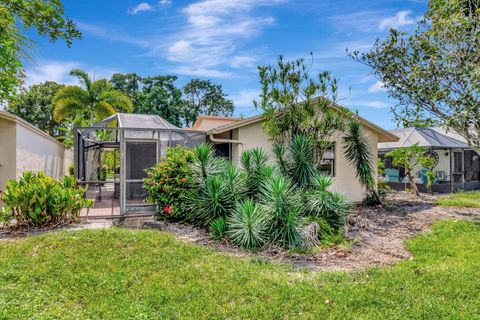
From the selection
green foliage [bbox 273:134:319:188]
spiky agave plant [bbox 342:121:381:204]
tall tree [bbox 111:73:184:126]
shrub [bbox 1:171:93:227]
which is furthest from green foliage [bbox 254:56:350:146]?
tall tree [bbox 111:73:184:126]

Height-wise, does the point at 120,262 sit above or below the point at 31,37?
below

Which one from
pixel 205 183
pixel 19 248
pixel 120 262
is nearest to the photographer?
pixel 120 262

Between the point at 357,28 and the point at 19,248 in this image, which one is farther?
the point at 357,28

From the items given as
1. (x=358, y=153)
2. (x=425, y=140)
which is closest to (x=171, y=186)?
(x=358, y=153)

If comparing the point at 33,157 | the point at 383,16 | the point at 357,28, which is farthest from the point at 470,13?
the point at 33,157

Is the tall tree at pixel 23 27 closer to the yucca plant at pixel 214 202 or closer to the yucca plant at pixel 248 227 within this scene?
the yucca plant at pixel 214 202

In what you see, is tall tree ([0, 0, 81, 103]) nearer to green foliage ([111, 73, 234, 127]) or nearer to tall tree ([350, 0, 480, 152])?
tall tree ([350, 0, 480, 152])

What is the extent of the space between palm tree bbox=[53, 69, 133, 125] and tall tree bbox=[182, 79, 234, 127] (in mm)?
17357

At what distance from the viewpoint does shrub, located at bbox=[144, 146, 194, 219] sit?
9.22 m

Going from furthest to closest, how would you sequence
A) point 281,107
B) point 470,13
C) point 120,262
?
1. point 281,107
2. point 470,13
3. point 120,262

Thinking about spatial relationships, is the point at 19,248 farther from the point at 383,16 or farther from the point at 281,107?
the point at 383,16

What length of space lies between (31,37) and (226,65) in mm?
12636

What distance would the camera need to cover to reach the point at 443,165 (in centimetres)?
2066

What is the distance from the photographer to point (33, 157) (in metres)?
13.0
